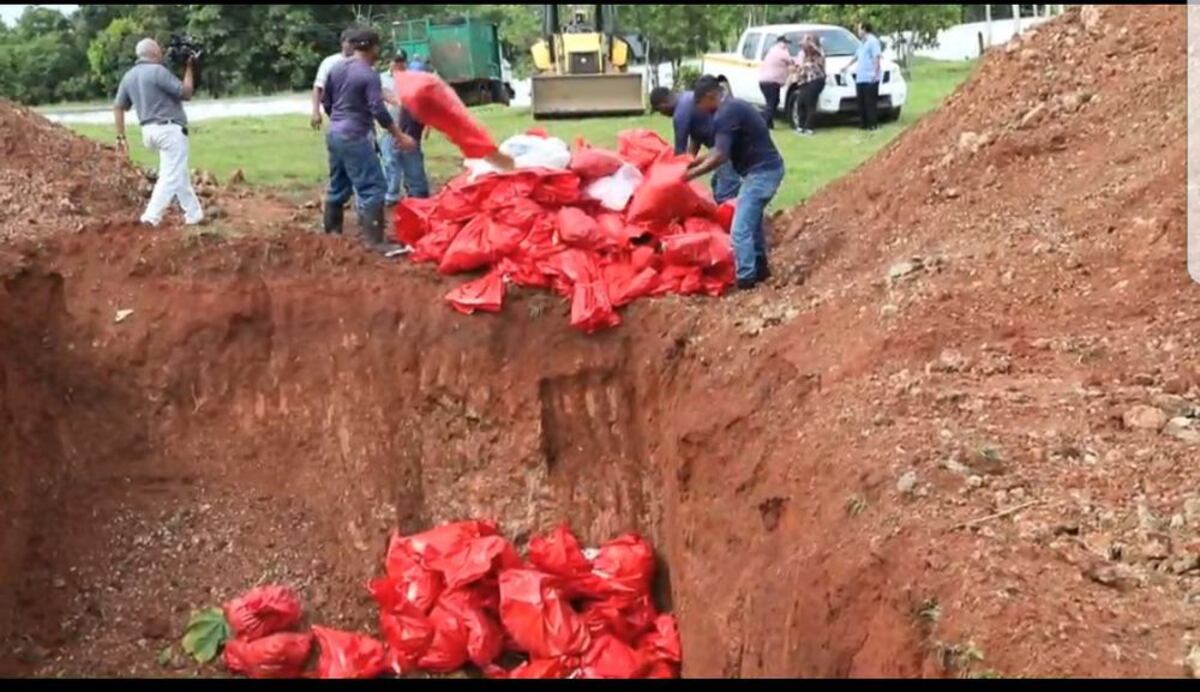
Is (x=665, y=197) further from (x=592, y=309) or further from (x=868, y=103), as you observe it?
(x=868, y=103)

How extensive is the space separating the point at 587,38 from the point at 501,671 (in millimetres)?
14115

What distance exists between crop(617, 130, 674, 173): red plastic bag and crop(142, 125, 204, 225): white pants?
9.95ft

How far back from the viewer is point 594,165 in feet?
28.8

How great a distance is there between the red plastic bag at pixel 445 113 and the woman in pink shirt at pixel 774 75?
705cm

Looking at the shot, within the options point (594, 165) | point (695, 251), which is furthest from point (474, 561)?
point (594, 165)

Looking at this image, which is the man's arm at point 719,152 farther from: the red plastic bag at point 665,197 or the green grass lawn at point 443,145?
the green grass lawn at point 443,145

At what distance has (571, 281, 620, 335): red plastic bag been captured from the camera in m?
8.16

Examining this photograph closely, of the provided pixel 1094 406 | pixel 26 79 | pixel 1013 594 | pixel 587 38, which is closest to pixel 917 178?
pixel 1094 406

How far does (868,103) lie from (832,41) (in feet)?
7.78

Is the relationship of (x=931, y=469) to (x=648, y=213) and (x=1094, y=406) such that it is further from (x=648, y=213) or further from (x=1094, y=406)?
(x=648, y=213)

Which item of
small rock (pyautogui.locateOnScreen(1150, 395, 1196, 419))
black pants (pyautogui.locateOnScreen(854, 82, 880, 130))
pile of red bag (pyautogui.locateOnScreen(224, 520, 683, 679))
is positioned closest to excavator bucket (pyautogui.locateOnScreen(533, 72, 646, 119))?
black pants (pyautogui.locateOnScreen(854, 82, 880, 130))

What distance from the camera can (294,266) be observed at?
856 centimetres

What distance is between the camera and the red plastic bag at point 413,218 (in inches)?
351

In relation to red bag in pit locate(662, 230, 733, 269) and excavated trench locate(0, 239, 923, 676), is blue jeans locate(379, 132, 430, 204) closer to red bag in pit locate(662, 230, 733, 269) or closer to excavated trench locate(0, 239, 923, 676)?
excavated trench locate(0, 239, 923, 676)
